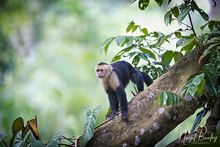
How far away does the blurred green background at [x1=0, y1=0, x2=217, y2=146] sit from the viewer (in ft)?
12.4

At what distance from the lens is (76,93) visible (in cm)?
384

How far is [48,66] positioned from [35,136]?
224 centimetres

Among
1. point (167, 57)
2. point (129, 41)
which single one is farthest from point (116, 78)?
point (167, 57)

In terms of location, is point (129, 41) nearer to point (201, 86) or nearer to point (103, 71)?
point (103, 71)

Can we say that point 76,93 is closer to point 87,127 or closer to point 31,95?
point 31,95

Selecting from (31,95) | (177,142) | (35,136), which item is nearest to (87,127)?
(35,136)

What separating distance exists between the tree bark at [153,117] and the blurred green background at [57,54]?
2031 mm

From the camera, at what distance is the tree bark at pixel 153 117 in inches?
63.5

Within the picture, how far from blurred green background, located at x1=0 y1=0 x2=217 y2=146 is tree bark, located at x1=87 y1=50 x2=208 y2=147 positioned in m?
2.03

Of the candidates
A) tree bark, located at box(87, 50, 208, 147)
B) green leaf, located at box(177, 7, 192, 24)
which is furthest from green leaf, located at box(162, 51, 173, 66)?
green leaf, located at box(177, 7, 192, 24)

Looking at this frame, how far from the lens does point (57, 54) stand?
3992 millimetres

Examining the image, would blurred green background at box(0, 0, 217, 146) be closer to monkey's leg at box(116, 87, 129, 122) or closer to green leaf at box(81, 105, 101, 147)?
monkey's leg at box(116, 87, 129, 122)

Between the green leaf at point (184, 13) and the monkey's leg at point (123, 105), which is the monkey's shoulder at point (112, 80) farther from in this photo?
the green leaf at point (184, 13)

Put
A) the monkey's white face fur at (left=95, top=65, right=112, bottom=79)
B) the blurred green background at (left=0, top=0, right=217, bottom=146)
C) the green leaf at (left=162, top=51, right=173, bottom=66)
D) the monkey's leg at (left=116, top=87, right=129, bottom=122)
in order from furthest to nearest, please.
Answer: the blurred green background at (left=0, top=0, right=217, bottom=146), the monkey's white face fur at (left=95, top=65, right=112, bottom=79), the green leaf at (left=162, top=51, right=173, bottom=66), the monkey's leg at (left=116, top=87, right=129, bottom=122)
